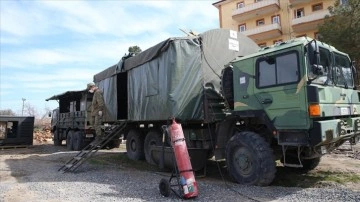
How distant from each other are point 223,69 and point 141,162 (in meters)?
4.79

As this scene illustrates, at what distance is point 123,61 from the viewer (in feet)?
41.2

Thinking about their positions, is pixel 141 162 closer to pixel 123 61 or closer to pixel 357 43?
pixel 123 61

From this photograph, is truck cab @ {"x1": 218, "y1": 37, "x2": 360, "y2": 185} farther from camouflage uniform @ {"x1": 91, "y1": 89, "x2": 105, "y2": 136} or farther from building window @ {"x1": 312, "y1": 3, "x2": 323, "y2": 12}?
building window @ {"x1": 312, "y1": 3, "x2": 323, "y2": 12}

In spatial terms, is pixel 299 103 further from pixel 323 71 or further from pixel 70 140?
pixel 70 140

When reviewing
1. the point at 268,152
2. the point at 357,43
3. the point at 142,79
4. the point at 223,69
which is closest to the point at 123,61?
the point at 142,79

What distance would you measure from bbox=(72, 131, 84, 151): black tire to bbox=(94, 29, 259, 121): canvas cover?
7403 mm

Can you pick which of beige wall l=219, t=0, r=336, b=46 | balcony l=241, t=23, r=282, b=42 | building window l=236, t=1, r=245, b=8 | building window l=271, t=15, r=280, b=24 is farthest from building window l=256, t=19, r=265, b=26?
building window l=236, t=1, r=245, b=8

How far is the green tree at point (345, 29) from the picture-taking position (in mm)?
19594

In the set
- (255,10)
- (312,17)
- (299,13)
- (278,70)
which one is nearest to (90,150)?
(278,70)

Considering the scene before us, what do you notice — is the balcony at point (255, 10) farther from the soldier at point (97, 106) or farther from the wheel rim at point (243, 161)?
the wheel rim at point (243, 161)

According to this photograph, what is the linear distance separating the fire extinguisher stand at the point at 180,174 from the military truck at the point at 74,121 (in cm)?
838

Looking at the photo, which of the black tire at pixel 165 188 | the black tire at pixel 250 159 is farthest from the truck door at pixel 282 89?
the black tire at pixel 165 188

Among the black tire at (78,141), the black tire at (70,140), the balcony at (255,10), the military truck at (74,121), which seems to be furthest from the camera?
the balcony at (255,10)

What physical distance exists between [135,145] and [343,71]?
698cm
